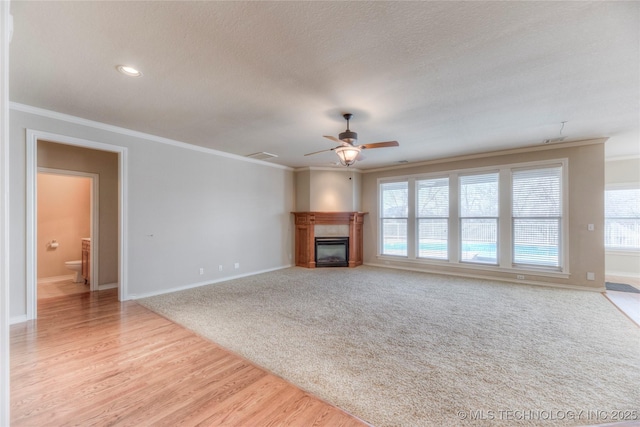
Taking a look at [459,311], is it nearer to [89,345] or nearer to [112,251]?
[89,345]

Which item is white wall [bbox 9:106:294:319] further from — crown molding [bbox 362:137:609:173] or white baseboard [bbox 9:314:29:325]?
crown molding [bbox 362:137:609:173]

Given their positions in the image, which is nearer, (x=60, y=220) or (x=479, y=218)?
(x=60, y=220)

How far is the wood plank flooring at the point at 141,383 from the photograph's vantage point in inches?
71.1

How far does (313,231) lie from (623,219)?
7.09 metres

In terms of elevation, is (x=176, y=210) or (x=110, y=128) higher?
(x=110, y=128)

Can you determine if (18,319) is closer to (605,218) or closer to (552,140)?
(552,140)

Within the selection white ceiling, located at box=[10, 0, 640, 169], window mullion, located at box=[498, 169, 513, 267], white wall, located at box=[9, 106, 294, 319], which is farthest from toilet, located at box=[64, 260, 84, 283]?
window mullion, located at box=[498, 169, 513, 267]

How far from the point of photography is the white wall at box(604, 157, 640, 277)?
5906mm

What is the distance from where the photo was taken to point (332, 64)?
244cm

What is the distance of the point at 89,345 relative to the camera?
279 cm

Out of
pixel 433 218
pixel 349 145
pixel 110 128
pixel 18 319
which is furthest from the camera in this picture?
pixel 433 218

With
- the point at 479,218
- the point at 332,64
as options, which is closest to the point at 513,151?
the point at 479,218

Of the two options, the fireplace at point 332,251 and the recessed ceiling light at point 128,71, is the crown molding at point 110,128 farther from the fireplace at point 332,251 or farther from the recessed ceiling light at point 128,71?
the fireplace at point 332,251

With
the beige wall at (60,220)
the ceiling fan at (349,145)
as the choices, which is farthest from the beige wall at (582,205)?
the beige wall at (60,220)
